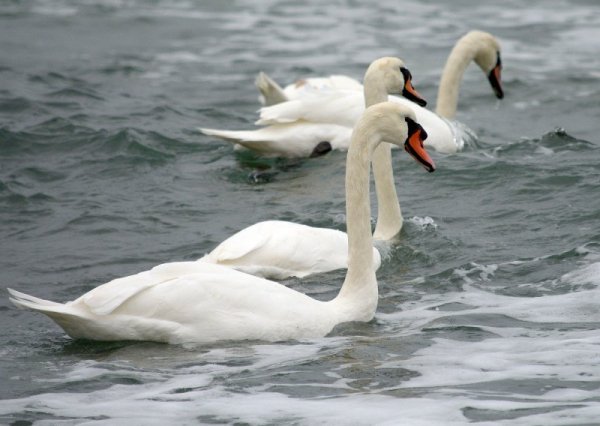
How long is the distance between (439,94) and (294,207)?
3478 mm

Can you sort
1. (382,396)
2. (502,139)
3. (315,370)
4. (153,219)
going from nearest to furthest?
(382,396) → (315,370) → (153,219) → (502,139)

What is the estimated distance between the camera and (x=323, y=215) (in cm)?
1116

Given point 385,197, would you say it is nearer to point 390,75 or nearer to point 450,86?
point 390,75

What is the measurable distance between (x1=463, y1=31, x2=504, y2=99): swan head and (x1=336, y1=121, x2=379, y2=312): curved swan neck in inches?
253

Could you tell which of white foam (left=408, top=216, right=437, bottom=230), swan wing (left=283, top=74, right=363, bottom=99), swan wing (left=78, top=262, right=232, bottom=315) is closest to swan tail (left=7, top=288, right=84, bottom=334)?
swan wing (left=78, top=262, right=232, bottom=315)

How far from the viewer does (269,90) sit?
1358cm

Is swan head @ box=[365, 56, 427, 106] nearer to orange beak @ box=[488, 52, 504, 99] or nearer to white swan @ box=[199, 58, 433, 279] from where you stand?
white swan @ box=[199, 58, 433, 279]

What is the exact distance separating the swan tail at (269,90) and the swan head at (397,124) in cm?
491

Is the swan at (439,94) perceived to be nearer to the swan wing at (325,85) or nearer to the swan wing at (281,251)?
the swan wing at (325,85)

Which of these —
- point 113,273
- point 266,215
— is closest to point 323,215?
point 266,215

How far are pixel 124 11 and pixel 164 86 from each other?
5.11 meters

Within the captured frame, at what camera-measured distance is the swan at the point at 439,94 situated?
12.9m

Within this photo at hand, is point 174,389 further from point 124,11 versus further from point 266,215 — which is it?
point 124,11

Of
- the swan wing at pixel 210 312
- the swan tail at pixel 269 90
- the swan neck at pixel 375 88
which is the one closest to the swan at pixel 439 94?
the swan tail at pixel 269 90
